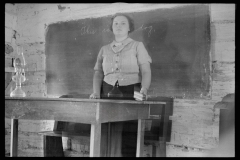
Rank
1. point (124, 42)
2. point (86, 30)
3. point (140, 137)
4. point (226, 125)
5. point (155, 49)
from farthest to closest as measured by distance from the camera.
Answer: point (86, 30), point (124, 42), point (155, 49), point (140, 137), point (226, 125)

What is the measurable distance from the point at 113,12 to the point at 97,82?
0.62 metres

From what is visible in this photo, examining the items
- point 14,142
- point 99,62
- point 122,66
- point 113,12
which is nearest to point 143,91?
point 122,66

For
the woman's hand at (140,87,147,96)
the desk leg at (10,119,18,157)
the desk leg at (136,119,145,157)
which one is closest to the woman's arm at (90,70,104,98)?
the woman's hand at (140,87,147,96)

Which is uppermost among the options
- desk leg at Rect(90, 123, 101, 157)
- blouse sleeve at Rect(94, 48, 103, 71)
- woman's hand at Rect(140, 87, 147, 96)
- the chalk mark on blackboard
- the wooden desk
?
the chalk mark on blackboard

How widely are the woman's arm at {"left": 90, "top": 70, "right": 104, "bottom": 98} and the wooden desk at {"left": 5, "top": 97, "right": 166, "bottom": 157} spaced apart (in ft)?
1.86

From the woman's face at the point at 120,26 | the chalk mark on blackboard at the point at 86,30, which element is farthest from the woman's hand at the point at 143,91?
the chalk mark on blackboard at the point at 86,30

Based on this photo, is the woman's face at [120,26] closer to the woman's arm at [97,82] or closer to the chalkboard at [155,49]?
the chalkboard at [155,49]

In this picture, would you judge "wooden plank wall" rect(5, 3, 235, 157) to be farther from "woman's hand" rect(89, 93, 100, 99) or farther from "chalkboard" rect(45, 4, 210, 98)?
"woman's hand" rect(89, 93, 100, 99)

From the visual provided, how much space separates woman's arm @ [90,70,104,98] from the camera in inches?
91.0

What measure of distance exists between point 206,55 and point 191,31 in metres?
0.22

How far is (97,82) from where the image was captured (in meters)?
2.34

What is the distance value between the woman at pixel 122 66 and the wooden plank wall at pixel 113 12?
7.0 inches

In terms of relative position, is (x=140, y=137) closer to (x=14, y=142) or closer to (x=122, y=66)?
(x=122, y=66)

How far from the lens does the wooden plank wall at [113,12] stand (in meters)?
1.89
